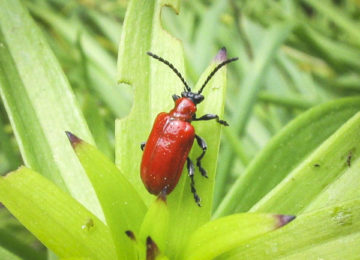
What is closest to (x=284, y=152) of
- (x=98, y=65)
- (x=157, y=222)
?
(x=157, y=222)

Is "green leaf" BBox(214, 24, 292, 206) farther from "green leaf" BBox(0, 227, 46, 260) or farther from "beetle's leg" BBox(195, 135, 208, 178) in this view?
"green leaf" BBox(0, 227, 46, 260)

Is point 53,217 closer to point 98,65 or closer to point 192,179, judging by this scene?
point 192,179

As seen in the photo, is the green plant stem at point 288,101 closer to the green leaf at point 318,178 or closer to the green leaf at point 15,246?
the green leaf at point 318,178

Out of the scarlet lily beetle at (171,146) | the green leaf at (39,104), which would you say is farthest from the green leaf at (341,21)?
the green leaf at (39,104)

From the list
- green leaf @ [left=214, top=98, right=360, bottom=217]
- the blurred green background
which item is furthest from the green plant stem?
green leaf @ [left=214, top=98, right=360, bottom=217]

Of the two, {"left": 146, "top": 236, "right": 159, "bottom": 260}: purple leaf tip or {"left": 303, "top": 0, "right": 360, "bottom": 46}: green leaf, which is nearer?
{"left": 146, "top": 236, "right": 159, "bottom": 260}: purple leaf tip

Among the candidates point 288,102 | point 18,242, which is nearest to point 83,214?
point 18,242

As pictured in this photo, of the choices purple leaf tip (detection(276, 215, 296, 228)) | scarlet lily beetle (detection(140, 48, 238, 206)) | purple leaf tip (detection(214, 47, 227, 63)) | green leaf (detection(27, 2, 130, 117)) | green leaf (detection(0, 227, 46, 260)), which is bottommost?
green leaf (detection(0, 227, 46, 260))
